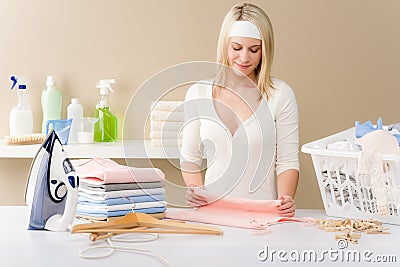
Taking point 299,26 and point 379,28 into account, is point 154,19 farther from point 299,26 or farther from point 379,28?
point 379,28

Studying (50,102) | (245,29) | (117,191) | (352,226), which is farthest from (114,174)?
(50,102)

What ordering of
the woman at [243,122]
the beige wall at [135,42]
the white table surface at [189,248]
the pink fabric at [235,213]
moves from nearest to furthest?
the white table surface at [189,248] < the pink fabric at [235,213] < the woman at [243,122] < the beige wall at [135,42]

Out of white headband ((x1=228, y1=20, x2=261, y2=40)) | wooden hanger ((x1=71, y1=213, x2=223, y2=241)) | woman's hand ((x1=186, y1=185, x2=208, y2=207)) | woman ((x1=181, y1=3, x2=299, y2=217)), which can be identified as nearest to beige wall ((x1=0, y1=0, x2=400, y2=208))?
woman ((x1=181, y1=3, x2=299, y2=217))

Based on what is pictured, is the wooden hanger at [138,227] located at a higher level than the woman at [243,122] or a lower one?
lower

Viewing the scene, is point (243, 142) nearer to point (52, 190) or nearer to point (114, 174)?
point (114, 174)

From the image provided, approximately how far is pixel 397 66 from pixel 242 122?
161cm

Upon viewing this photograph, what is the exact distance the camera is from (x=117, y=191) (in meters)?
Answer: 1.48

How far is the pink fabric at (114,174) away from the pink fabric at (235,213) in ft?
0.39

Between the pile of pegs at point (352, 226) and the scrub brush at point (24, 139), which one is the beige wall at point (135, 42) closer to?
the scrub brush at point (24, 139)

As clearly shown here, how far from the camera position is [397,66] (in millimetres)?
3082

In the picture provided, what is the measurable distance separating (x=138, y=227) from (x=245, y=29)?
2.62 feet

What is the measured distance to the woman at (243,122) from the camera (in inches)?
64.6

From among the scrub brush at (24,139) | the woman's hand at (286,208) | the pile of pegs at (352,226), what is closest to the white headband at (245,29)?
the woman's hand at (286,208)

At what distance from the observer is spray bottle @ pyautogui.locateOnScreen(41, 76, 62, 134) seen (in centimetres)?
294
